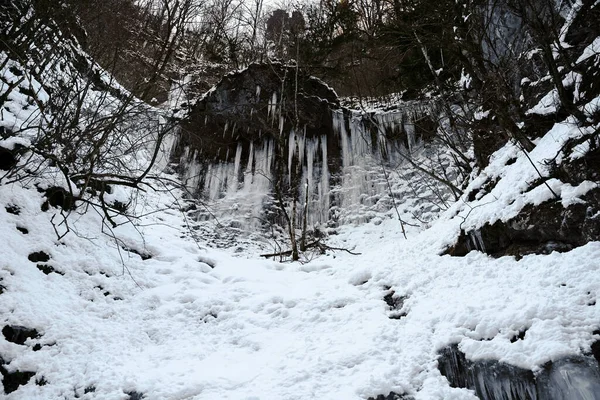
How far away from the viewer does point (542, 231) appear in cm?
313

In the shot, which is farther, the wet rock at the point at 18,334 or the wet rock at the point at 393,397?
the wet rock at the point at 18,334

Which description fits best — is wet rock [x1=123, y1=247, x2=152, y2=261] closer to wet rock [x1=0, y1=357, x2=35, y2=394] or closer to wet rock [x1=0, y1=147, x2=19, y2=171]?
wet rock [x1=0, y1=147, x2=19, y2=171]

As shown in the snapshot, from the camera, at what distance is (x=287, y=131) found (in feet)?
36.6

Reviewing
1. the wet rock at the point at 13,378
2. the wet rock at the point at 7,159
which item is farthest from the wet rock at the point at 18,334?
the wet rock at the point at 7,159

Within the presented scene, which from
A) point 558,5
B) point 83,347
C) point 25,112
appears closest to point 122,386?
point 83,347

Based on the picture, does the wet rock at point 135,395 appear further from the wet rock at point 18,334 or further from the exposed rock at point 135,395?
the wet rock at point 18,334

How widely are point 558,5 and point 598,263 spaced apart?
132 inches

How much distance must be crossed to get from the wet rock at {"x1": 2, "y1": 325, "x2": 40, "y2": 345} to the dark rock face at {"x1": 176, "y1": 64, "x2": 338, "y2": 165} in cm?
827

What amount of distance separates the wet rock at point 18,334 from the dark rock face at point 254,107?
827cm

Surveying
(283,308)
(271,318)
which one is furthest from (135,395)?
(283,308)

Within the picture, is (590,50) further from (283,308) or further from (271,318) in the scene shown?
(271,318)

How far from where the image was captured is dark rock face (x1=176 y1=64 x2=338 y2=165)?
36.2 feet

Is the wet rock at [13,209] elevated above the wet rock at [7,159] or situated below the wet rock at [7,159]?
below

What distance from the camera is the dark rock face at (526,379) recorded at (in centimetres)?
201
